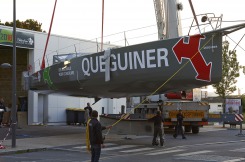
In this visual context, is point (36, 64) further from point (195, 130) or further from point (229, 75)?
point (229, 75)

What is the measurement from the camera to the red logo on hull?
1538 cm

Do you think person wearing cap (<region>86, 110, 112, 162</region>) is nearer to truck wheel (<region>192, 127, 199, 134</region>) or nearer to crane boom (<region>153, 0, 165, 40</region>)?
crane boom (<region>153, 0, 165, 40</region>)

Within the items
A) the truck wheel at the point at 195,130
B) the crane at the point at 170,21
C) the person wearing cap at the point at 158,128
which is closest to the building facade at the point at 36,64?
the truck wheel at the point at 195,130

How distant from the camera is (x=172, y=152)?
1582 centimetres

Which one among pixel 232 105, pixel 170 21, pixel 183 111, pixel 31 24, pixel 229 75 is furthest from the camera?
pixel 31 24

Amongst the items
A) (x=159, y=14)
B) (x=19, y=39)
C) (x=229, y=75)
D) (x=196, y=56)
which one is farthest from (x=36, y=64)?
(x=229, y=75)

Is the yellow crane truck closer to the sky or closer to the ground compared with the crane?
closer to the ground

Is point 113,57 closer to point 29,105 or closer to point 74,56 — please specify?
point 74,56

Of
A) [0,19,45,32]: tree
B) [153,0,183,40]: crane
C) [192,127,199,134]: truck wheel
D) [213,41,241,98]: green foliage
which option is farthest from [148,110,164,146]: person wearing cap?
[0,19,45,32]: tree

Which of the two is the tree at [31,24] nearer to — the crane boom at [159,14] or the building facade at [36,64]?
the building facade at [36,64]

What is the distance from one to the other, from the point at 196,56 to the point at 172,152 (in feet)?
11.1

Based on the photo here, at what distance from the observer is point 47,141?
63.7 feet

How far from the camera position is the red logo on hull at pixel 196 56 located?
1538cm

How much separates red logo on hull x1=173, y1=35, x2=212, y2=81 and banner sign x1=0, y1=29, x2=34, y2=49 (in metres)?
15.6
